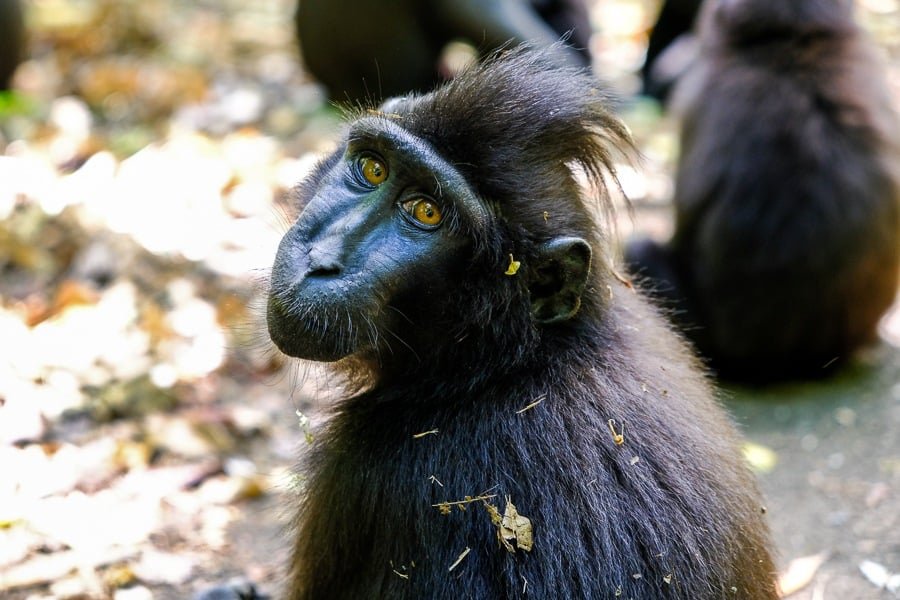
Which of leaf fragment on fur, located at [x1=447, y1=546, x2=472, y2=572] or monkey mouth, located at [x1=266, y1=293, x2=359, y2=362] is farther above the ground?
monkey mouth, located at [x1=266, y1=293, x2=359, y2=362]

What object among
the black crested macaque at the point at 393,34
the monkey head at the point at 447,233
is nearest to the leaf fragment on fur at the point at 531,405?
the monkey head at the point at 447,233

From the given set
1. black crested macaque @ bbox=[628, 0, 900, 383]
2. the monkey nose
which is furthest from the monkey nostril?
black crested macaque @ bbox=[628, 0, 900, 383]

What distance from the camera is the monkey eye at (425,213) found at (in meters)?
3.81

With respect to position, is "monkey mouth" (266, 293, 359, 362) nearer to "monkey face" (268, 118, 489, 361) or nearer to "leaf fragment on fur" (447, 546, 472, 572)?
"monkey face" (268, 118, 489, 361)

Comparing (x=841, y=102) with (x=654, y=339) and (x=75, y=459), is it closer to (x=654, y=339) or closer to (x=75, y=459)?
(x=654, y=339)

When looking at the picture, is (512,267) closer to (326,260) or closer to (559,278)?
(559,278)

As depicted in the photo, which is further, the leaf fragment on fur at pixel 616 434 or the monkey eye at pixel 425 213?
the monkey eye at pixel 425 213

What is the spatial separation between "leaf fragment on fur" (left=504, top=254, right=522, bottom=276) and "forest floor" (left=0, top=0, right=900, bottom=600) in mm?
794

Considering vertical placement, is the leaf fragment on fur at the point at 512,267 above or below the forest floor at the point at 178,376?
above

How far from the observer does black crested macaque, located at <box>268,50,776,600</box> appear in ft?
11.8

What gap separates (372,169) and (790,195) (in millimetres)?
4376

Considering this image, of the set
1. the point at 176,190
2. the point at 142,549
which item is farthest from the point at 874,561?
the point at 176,190

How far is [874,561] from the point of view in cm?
535

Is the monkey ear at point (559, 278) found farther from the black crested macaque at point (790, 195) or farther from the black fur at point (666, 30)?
the black fur at point (666, 30)
